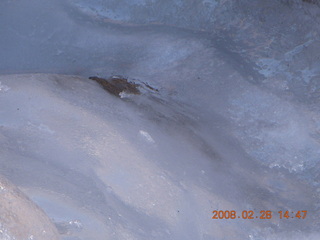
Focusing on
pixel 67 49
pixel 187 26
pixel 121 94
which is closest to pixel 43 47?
pixel 67 49

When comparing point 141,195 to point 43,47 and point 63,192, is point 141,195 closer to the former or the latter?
point 63,192

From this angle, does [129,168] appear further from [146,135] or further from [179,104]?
[179,104]

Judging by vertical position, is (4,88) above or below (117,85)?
below
